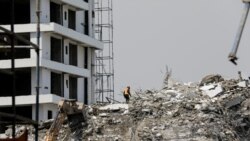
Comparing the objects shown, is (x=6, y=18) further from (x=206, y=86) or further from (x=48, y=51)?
(x=206, y=86)

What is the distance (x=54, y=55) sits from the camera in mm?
47938

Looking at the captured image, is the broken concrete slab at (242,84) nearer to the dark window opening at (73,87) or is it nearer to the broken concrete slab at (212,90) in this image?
the broken concrete slab at (212,90)

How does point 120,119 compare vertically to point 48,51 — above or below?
below

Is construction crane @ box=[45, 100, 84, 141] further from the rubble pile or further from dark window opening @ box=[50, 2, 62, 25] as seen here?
dark window opening @ box=[50, 2, 62, 25]

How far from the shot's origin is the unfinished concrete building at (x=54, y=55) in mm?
45156

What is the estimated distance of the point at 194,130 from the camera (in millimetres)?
34406

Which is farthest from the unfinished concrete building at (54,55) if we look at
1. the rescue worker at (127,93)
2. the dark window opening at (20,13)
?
the rescue worker at (127,93)

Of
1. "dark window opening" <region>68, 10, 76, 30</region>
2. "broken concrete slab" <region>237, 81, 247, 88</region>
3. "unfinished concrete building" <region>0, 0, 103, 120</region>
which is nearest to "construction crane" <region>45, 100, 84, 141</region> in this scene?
"unfinished concrete building" <region>0, 0, 103, 120</region>

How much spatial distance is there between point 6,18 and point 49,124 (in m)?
10.9

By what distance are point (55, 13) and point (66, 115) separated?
46.2 ft

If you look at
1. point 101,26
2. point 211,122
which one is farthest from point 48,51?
point 211,122

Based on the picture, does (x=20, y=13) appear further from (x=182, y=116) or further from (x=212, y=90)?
(x=182, y=116)

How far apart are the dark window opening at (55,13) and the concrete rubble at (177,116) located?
1044cm

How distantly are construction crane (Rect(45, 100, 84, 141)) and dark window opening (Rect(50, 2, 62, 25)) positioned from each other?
1247 centimetres
